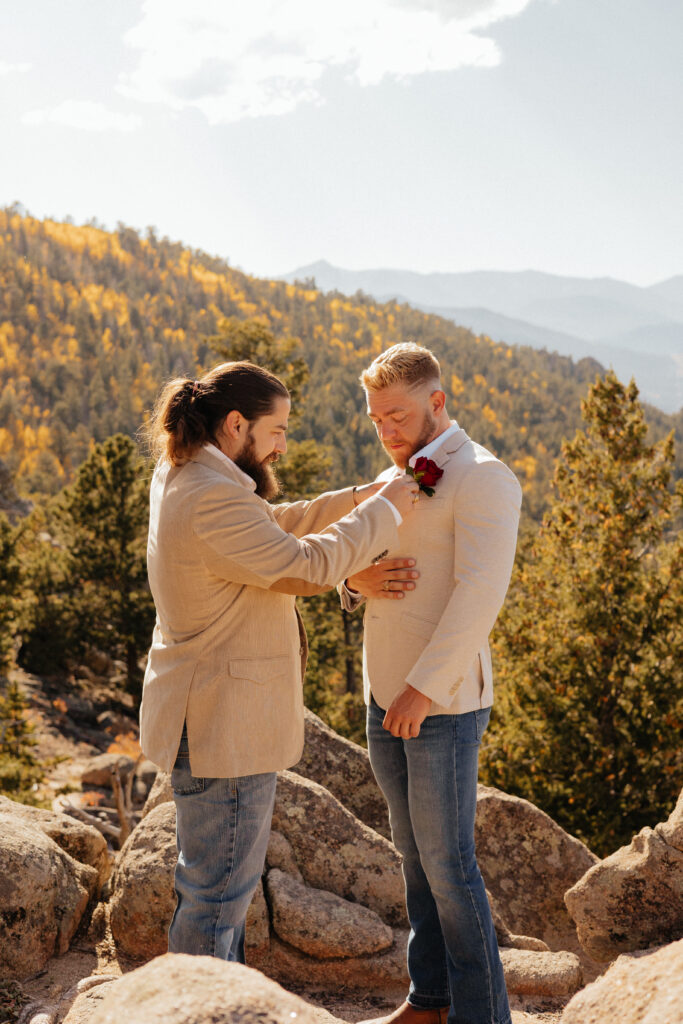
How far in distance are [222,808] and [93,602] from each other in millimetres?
22203

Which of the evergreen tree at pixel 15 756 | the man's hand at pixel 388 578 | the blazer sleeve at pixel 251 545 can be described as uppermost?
the blazer sleeve at pixel 251 545

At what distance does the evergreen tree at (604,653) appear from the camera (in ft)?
34.6

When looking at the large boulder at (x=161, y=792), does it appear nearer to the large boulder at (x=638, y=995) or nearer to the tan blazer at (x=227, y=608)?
the tan blazer at (x=227, y=608)

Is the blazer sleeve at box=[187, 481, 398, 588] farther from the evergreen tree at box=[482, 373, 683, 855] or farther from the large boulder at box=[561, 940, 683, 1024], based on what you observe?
the evergreen tree at box=[482, 373, 683, 855]

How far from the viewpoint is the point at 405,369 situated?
3.02 m

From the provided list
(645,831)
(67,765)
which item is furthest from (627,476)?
(67,765)

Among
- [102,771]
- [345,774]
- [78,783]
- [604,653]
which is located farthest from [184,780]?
[78,783]

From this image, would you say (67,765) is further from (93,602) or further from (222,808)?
(222,808)

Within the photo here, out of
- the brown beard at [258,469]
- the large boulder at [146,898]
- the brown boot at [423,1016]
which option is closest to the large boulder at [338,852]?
the large boulder at [146,898]

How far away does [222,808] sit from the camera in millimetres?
2688

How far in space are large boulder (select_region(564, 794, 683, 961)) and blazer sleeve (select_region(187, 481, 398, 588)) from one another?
9.96 ft

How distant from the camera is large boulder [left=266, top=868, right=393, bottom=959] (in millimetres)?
4324

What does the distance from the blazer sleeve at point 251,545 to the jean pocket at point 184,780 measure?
2.31ft

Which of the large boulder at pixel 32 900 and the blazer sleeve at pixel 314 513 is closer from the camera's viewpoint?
the blazer sleeve at pixel 314 513
